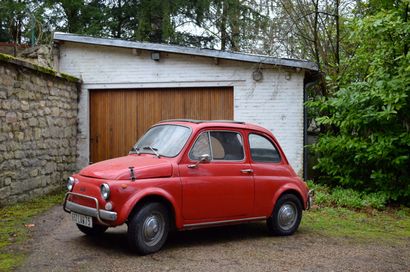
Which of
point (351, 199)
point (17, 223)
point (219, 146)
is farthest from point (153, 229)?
point (351, 199)

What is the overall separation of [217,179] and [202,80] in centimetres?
566

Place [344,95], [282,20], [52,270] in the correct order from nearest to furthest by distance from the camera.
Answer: [52,270]
[344,95]
[282,20]

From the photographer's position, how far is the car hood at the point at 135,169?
5.58 metres

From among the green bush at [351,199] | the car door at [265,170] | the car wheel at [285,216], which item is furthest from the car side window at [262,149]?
the green bush at [351,199]

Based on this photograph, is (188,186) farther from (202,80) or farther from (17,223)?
(202,80)

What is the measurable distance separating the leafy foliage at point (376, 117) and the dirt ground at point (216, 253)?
10.9 feet

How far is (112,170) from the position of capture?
5680 millimetres

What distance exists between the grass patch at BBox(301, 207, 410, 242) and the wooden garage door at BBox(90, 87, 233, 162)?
3.78 m

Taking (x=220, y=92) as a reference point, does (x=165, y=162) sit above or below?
below

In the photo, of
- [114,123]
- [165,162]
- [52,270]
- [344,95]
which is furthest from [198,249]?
[114,123]

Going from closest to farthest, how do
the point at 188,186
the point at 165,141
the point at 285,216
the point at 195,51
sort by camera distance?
the point at 188,186 < the point at 165,141 < the point at 285,216 < the point at 195,51

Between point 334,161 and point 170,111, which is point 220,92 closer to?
point 170,111

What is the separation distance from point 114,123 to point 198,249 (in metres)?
6.69

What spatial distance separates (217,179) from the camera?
6.22 meters
